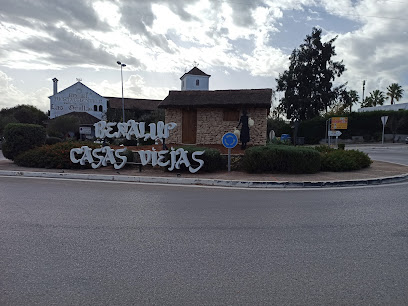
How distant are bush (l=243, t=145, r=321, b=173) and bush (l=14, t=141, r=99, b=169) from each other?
22.6ft

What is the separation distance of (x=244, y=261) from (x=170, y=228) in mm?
1730

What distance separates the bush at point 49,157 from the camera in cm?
1353

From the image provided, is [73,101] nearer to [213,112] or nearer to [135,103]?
[135,103]

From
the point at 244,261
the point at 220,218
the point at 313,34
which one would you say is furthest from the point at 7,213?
the point at 313,34

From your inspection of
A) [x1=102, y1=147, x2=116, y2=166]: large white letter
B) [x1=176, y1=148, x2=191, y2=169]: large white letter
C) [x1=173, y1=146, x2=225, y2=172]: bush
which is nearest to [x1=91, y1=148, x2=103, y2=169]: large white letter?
[x1=102, y1=147, x2=116, y2=166]: large white letter

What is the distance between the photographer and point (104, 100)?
58.8 metres

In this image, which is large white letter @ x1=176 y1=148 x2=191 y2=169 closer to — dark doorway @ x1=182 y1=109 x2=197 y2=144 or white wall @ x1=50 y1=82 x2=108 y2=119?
dark doorway @ x1=182 y1=109 x2=197 y2=144

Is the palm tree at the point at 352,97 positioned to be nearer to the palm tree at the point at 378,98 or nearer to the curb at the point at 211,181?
the palm tree at the point at 378,98

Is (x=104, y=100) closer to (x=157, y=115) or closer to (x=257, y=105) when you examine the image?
(x=157, y=115)

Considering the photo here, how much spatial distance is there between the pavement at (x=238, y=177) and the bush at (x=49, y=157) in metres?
0.58

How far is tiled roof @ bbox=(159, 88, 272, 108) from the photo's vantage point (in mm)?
18625

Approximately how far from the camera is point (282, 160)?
12.1 m

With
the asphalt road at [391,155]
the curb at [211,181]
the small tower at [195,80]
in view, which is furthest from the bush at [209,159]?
the small tower at [195,80]

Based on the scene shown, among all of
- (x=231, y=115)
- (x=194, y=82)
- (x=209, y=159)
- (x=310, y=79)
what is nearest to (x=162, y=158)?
(x=209, y=159)
